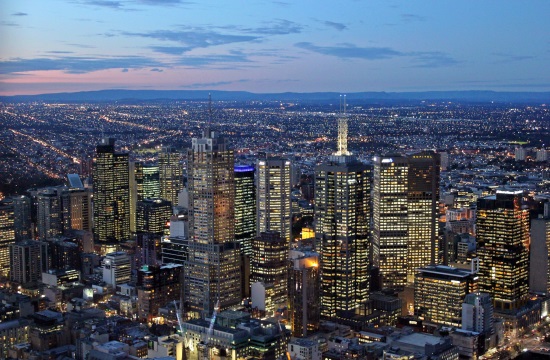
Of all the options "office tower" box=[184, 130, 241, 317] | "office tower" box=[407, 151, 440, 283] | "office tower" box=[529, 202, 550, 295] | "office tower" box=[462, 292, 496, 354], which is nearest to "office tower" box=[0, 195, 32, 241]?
"office tower" box=[184, 130, 241, 317]

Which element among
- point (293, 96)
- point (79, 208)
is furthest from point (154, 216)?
point (293, 96)

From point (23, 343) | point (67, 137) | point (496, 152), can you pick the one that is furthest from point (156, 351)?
point (496, 152)

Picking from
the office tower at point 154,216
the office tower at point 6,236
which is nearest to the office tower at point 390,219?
the office tower at point 154,216

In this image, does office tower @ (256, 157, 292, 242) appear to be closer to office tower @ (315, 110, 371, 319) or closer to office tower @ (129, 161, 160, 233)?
office tower @ (315, 110, 371, 319)

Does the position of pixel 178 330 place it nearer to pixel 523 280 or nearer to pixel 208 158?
pixel 208 158

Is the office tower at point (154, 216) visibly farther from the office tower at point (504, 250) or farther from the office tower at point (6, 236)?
the office tower at point (504, 250)

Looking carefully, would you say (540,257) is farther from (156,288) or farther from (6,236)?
(6,236)
